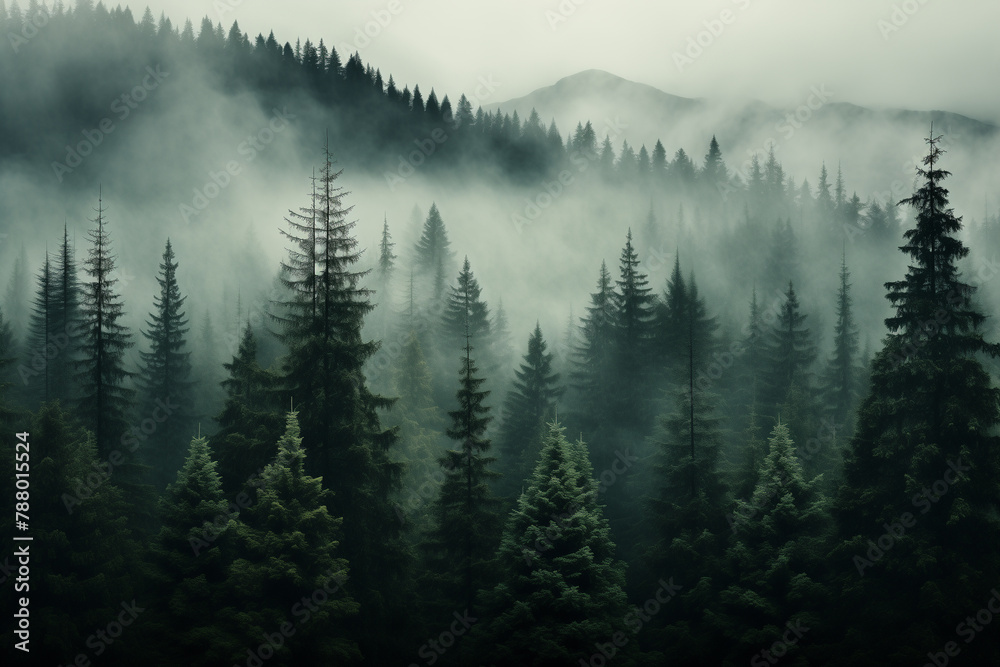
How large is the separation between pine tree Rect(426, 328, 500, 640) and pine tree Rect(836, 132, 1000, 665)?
45.3ft

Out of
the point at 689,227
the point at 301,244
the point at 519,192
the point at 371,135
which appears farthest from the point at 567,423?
the point at 371,135

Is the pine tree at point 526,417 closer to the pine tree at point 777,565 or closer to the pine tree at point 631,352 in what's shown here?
the pine tree at point 631,352

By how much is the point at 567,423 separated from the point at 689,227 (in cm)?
9503

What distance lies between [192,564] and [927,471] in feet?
84.8

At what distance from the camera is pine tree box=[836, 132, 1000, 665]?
22.4 meters

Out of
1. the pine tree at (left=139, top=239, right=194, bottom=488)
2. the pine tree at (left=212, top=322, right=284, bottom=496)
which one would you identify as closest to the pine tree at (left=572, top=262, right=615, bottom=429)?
the pine tree at (left=212, top=322, right=284, bottom=496)

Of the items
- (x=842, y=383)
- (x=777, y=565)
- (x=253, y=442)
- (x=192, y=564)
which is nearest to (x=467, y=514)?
(x=253, y=442)

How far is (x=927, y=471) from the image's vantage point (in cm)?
2388

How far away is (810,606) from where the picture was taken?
85.5 feet

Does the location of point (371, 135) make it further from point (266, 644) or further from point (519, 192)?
point (266, 644)

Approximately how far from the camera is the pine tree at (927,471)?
73.4 feet

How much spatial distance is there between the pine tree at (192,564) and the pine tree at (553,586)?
31.3 feet

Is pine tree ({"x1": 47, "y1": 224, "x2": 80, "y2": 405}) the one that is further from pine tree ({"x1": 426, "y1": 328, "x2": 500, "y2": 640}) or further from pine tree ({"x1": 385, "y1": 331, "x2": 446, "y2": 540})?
pine tree ({"x1": 426, "y1": 328, "x2": 500, "y2": 640})

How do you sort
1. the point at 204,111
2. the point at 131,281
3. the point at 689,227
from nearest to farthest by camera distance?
the point at 131,281, the point at 689,227, the point at 204,111
